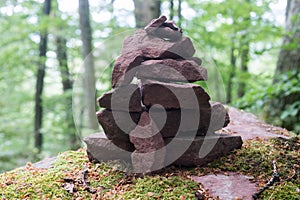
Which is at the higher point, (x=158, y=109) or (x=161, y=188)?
(x=158, y=109)

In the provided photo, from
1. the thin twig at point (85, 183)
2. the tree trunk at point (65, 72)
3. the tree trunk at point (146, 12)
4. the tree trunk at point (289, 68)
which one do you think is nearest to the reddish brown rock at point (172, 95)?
the thin twig at point (85, 183)

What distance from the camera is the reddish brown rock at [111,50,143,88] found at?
290 centimetres

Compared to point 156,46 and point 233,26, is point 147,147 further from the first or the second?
point 233,26

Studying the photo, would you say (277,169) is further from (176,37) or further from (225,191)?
(176,37)

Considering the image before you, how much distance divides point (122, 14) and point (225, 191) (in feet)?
22.5

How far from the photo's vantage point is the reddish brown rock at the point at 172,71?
9.67ft

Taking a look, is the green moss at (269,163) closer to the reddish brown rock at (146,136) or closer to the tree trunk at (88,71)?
the reddish brown rock at (146,136)

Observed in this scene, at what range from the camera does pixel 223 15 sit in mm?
8594

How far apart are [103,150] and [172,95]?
100 cm

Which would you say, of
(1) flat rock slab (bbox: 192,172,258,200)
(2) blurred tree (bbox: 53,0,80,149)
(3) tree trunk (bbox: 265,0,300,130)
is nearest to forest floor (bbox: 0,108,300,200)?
(1) flat rock slab (bbox: 192,172,258,200)

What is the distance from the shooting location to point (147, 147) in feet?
9.34

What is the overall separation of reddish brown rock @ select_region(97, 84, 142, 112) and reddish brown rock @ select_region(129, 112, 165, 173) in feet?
0.42

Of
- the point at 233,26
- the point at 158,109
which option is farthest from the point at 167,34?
the point at 233,26

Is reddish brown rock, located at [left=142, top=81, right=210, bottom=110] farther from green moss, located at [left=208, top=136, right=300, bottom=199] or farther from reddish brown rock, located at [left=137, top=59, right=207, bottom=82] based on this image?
green moss, located at [left=208, top=136, right=300, bottom=199]
